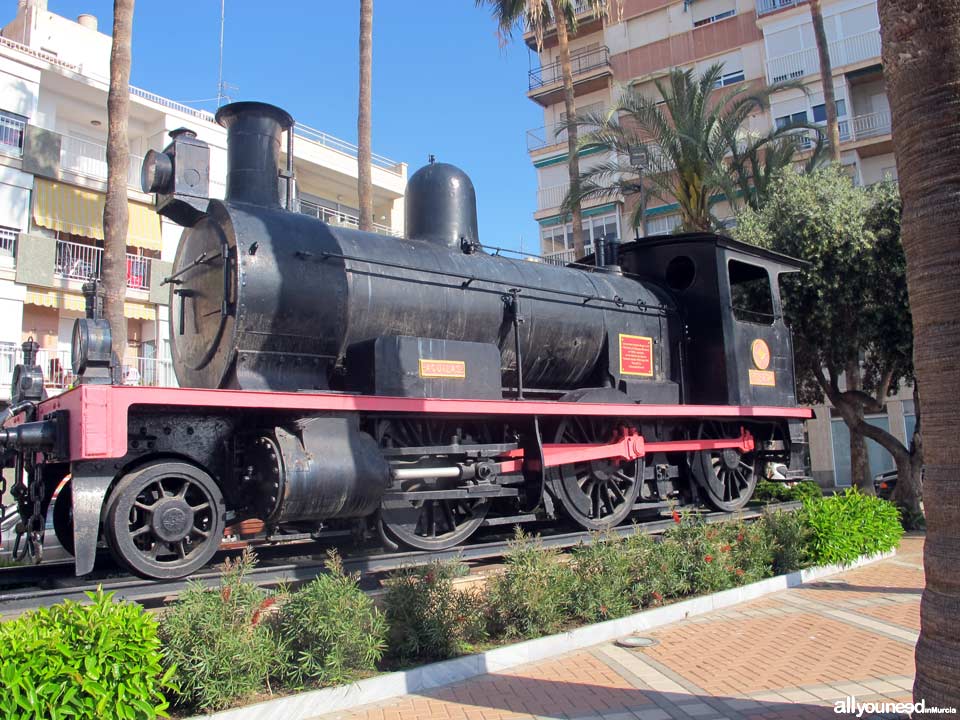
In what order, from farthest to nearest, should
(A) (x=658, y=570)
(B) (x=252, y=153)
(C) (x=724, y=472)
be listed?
1. (C) (x=724, y=472)
2. (B) (x=252, y=153)
3. (A) (x=658, y=570)

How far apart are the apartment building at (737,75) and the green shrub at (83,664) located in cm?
2115

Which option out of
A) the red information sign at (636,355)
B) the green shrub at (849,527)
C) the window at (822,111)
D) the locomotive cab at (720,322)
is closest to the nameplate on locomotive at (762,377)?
the locomotive cab at (720,322)

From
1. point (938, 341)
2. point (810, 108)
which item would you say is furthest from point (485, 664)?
point (810, 108)

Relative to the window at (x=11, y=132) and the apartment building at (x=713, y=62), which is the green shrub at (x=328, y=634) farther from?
the apartment building at (x=713, y=62)

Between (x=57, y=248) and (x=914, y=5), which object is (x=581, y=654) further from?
(x=57, y=248)

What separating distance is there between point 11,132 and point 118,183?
32.2 feet

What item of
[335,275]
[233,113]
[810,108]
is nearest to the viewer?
[335,275]

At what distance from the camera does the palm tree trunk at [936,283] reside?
3.24m

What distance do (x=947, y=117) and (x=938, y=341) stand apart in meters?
0.99

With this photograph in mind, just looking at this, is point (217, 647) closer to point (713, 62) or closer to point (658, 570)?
point (658, 570)

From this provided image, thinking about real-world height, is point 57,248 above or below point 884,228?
above

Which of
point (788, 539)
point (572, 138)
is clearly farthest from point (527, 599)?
point (572, 138)

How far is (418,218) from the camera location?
28.9ft

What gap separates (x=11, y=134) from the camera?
69.4ft
